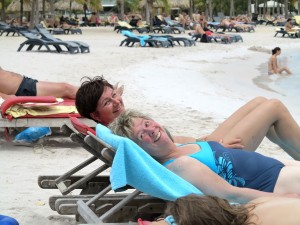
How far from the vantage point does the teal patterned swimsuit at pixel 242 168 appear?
2.98 m

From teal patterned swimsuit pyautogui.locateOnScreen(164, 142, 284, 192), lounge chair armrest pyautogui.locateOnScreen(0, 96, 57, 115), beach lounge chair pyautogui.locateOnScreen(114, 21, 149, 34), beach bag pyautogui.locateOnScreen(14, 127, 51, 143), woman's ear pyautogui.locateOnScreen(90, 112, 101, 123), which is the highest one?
woman's ear pyautogui.locateOnScreen(90, 112, 101, 123)

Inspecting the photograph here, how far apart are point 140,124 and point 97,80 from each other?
794mm

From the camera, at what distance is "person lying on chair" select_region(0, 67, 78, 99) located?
607cm

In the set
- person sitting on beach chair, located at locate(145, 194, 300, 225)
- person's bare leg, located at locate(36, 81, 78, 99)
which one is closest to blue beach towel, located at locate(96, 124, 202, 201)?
person sitting on beach chair, located at locate(145, 194, 300, 225)

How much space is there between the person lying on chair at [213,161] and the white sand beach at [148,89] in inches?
35.7

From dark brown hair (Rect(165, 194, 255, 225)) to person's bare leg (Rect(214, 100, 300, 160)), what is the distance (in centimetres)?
170

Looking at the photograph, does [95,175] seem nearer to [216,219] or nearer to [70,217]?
[70,217]

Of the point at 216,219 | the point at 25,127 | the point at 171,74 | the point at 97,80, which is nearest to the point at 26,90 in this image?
the point at 25,127

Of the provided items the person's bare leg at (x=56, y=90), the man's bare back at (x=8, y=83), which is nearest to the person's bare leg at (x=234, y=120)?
the person's bare leg at (x=56, y=90)

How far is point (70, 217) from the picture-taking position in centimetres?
368

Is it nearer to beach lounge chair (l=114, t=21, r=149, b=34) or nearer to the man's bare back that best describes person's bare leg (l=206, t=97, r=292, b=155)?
the man's bare back

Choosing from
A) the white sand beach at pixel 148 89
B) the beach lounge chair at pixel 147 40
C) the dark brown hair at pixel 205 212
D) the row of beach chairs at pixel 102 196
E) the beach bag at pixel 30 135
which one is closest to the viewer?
the dark brown hair at pixel 205 212

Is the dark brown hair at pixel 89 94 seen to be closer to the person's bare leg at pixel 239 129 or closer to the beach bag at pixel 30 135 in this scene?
the person's bare leg at pixel 239 129

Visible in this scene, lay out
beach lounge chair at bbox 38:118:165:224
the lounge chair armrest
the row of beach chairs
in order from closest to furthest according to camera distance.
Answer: the row of beach chairs → beach lounge chair at bbox 38:118:165:224 → the lounge chair armrest
